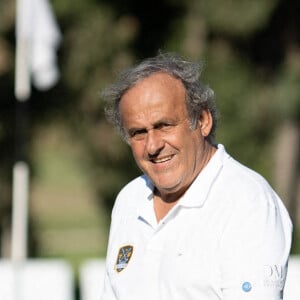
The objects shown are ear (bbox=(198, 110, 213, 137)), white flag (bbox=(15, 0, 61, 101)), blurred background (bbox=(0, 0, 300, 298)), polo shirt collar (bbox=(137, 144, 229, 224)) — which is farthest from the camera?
blurred background (bbox=(0, 0, 300, 298))

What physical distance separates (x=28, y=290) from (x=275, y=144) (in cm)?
947

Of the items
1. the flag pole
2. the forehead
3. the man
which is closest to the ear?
the man

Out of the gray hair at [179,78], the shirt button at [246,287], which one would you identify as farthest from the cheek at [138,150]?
the shirt button at [246,287]

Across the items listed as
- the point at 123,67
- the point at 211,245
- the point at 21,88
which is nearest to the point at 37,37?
the point at 21,88

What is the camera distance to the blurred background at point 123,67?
15.1m

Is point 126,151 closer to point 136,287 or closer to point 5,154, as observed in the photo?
point 5,154

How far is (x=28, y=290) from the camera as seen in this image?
8.27 metres

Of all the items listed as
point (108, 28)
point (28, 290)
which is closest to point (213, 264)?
point (28, 290)

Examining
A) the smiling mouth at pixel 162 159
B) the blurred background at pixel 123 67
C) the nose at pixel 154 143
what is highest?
the blurred background at pixel 123 67

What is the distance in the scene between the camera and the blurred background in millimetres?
15086

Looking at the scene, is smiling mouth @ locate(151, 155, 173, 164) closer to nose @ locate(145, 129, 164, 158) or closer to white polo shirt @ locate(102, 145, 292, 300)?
nose @ locate(145, 129, 164, 158)

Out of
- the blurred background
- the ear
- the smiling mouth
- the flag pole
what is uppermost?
the blurred background

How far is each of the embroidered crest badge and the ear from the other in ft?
1.50

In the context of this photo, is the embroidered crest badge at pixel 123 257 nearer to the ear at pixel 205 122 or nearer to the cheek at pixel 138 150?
the cheek at pixel 138 150
